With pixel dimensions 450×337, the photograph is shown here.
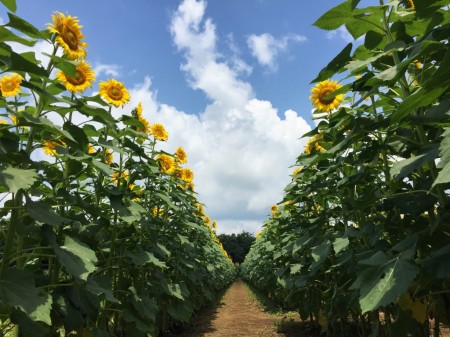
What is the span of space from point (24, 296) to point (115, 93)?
239 centimetres

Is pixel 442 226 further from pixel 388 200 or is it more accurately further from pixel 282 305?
pixel 282 305

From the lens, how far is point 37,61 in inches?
93.6

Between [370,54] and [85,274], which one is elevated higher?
[370,54]

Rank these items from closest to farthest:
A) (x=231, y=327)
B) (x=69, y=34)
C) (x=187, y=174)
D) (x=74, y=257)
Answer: (x=74, y=257), (x=69, y=34), (x=187, y=174), (x=231, y=327)

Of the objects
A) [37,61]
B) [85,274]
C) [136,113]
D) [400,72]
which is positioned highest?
[136,113]

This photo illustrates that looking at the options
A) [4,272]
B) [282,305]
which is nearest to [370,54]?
[4,272]

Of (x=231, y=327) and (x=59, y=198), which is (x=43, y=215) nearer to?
(x=59, y=198)

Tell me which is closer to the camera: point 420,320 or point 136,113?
point 420,320

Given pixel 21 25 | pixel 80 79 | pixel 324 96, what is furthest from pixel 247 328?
pixel 21 25

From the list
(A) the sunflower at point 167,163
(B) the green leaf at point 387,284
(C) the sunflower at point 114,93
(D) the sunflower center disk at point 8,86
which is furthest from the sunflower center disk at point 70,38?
(A) the sunflower at point 167,163

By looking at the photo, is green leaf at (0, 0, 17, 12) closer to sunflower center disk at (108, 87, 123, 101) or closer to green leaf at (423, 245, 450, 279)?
sunflower center disk at (108, 87, 123, 101)

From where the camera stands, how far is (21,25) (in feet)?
6.96

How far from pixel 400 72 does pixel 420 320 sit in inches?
62.0

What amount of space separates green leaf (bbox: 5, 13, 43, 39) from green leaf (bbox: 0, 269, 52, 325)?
1299mm
